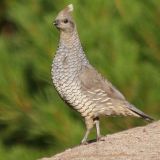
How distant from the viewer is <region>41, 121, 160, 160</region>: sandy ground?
5156 mm

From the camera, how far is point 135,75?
677cm

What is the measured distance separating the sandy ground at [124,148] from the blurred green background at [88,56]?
106 cm

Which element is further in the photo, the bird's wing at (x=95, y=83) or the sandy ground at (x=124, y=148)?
the bird's wing at (x=95, y=83)

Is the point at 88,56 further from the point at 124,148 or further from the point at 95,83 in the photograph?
the point at 124,148

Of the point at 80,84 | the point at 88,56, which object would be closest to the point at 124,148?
the point at 80,84

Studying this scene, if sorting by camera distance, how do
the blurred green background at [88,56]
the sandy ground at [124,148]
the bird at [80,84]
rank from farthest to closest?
the blurred green background at [88,56] → the bird at [80,84] → the sandy ground at [124,148]

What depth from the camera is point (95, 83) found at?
5.97 m

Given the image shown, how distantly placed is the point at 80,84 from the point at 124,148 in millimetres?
724

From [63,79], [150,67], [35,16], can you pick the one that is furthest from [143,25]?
[63,79]

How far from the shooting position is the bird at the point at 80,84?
5.85m

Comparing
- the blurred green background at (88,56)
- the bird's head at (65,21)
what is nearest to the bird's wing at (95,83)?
the bird's head at (65,21)

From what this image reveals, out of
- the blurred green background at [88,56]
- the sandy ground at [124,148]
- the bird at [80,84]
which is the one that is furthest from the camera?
the blurred green background at [88,56]

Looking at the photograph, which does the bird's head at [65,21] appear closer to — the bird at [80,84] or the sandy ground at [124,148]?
the bird at [80,84]

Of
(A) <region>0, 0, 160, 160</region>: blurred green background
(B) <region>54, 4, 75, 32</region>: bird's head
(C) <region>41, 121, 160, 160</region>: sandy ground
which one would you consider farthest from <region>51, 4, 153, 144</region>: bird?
(A) <region>0, 0, 160, 160</region>: blurred green background
